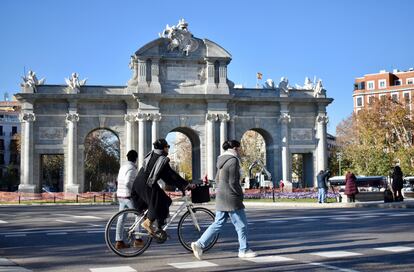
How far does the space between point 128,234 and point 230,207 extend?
82.4 inches

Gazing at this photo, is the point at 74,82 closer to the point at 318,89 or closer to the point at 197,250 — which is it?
the point at 318,89

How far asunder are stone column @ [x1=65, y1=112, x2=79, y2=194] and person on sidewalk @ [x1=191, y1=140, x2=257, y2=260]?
40.0m

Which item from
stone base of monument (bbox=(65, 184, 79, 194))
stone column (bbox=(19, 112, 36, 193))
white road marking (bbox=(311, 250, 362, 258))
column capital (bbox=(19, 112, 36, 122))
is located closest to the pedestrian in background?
white road marking (bbox=(311, 250, 362, 258))

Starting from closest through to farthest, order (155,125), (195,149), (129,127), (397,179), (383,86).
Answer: (397,179) < (155,125) < (129,127) < (195,149) < (383,86)

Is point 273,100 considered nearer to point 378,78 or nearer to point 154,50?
point 154,50

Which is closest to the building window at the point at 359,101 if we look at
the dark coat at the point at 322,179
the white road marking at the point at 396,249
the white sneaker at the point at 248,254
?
the dark coat at the point at 322,179

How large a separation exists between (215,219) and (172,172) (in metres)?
1.20

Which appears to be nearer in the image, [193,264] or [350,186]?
[193,264]

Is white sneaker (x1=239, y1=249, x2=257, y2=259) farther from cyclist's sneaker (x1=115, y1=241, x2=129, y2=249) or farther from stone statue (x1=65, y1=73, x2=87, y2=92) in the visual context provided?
stone statue (x1=65, y1=73, x2=87, y2=92)

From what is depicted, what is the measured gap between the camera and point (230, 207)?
35.3 feet

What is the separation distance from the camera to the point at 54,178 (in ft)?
328

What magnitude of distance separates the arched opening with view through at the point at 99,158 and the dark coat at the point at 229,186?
68132mm

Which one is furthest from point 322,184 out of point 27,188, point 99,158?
point 99,158

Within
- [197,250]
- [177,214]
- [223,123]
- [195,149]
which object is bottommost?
[197,250]
